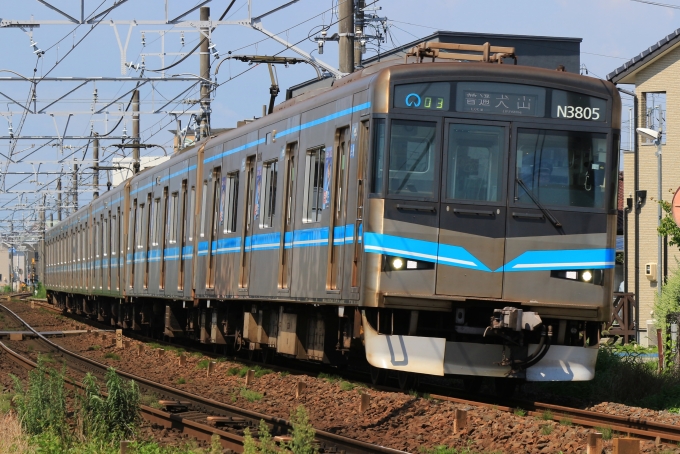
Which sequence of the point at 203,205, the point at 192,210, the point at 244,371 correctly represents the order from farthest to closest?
the point at 192,210 → the point at 203,205 → the point at 244,371

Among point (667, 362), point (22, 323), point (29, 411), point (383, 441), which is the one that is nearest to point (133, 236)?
point (22, 323)

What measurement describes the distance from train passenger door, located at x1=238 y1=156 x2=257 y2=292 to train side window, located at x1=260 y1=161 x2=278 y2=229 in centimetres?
45

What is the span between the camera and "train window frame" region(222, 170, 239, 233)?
51.9 ft

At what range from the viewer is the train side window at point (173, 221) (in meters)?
19.7

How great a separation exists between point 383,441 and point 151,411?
270 cm

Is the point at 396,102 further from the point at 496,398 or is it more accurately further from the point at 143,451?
the point at 143,451

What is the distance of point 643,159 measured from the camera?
2952 cm

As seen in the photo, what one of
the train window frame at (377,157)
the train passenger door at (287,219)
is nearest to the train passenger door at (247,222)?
the train passenger door at (287,219)

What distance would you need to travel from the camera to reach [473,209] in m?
10.6

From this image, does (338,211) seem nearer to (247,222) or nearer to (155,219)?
(247,222)

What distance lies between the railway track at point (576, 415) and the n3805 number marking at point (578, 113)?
273 cm

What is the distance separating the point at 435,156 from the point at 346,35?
6914 mm

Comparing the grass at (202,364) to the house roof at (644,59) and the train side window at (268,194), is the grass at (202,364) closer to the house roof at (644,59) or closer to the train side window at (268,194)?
the train side window at (268,194)

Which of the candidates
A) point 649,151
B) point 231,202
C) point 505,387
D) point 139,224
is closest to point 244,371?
point 231,202
